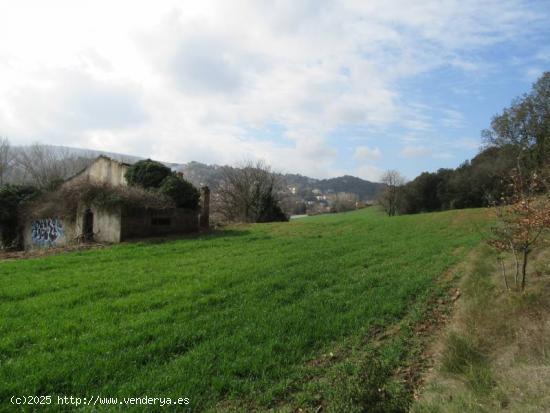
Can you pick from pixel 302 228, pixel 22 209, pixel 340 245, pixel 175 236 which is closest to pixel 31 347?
pixel 340 245

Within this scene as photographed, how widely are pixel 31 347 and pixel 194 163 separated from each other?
105 metres

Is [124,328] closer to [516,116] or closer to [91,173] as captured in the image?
[91,173]

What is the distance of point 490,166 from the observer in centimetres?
4259

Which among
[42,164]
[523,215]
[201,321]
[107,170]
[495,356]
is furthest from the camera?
[42,164]

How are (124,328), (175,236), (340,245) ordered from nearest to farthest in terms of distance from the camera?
(124,328)
(340,245)
(175,236)

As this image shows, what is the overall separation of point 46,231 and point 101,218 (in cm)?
493

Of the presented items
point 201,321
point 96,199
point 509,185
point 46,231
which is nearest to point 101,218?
point 96,199

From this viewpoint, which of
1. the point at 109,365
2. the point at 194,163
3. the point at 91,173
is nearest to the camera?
the point at 109,365

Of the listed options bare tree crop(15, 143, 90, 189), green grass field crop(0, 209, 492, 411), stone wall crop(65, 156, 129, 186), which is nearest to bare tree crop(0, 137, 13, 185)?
bare tree crop(15, 143, 90, 189)

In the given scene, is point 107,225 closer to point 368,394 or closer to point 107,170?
point 107,170

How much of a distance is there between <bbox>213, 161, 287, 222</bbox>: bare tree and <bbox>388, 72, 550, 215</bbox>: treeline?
71.1 feet

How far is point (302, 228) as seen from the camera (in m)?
24.2

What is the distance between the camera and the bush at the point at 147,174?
22.6m

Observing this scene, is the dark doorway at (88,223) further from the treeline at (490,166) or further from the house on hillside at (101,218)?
the treeline at (490,166)
